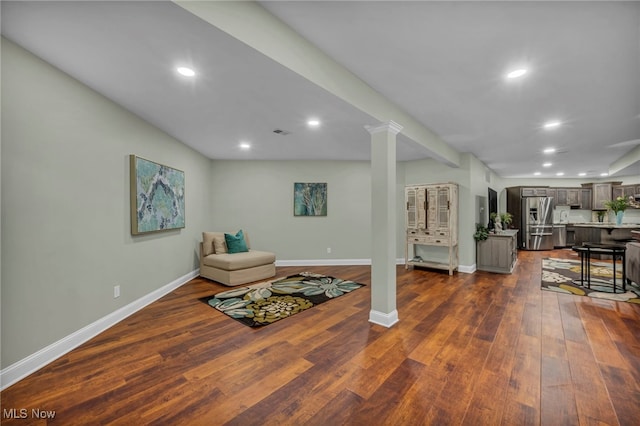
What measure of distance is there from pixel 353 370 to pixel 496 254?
4.63 m

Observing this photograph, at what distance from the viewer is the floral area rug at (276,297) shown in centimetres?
318

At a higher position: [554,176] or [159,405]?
[554,176]

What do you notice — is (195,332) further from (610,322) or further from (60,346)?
(610,322)

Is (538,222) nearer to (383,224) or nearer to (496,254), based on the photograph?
(496,254)

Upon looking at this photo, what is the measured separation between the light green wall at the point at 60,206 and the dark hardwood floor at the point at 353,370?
14.8 inches

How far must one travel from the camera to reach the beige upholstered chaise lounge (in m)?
4.36

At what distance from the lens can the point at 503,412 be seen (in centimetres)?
166

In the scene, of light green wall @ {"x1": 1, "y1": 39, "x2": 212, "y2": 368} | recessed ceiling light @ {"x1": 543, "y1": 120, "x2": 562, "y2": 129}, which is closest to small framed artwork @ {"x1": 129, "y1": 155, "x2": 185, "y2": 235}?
light green wall @ {"x1": 1, "y1": 39, "x2": 212, "y2": 368}

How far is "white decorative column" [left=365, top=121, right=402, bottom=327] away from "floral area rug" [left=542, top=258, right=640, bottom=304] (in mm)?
3147

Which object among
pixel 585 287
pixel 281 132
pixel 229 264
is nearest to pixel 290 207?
pixel 229 264

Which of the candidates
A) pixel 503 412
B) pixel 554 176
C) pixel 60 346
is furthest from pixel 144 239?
pixel 554 176

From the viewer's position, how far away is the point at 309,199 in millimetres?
5973

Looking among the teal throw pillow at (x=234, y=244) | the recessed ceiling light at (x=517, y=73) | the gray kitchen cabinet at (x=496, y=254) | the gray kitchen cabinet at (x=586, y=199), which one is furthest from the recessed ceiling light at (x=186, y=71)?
the gray kitchen cabinet at (x=586, y=199)

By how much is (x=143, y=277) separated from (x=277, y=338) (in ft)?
6.60
